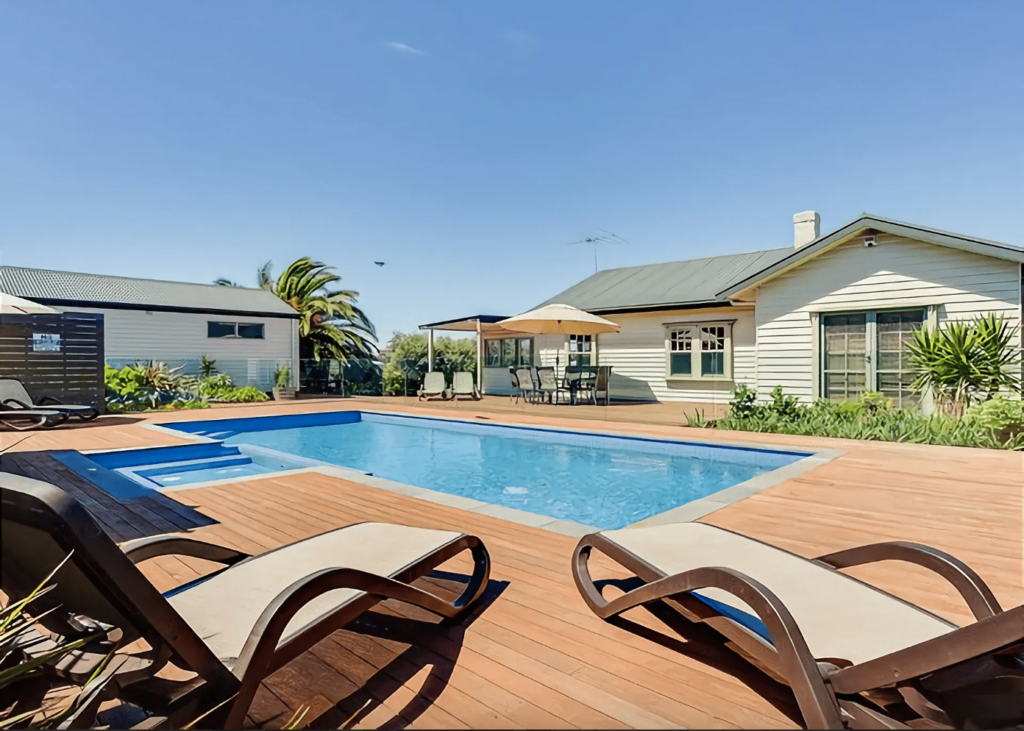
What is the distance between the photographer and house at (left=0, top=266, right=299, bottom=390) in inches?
625

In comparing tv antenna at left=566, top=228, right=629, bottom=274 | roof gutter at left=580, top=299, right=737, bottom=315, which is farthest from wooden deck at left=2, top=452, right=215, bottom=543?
tv antenna at left=566, top=228, right=629, bottom=274

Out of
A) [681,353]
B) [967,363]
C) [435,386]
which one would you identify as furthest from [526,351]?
[967,363]

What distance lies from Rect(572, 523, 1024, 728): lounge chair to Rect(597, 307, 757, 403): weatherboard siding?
38.4ft

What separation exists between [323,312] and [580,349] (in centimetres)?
1146

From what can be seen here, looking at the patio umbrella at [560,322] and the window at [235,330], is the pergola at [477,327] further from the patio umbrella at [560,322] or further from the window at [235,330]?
the window at [235,330]

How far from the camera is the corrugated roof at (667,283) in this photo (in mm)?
15008

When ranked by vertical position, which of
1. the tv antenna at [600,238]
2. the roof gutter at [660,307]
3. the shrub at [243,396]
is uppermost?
the tv antenna at [600,238]

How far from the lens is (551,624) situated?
2.51 meters

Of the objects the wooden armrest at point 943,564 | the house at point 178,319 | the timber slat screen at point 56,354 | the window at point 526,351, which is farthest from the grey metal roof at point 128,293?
the wooden armrest at point 943,564

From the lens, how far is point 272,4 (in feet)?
27.3

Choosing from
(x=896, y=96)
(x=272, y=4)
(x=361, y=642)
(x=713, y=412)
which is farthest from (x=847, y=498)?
(x=272, y=4)

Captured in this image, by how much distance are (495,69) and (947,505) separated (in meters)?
12.2

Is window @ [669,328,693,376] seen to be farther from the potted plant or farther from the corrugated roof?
the potted plant

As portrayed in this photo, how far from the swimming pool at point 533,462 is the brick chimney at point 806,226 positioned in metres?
8.64
